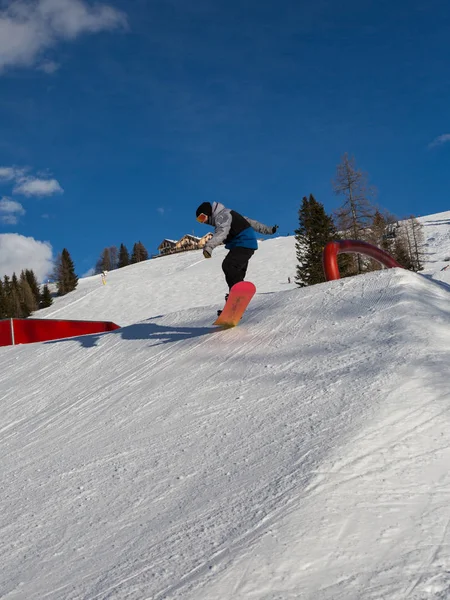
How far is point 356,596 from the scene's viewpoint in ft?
5.99

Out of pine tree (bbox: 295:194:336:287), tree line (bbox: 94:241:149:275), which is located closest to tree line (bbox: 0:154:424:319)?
pine tree (bbox: 295:194:336:287)

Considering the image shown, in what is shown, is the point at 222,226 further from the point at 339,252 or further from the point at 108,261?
the point at 108,261

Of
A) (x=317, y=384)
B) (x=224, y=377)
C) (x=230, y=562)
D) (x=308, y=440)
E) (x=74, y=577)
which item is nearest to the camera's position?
(x=230, y=562)

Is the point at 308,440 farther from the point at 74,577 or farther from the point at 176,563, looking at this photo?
the point at 74,577

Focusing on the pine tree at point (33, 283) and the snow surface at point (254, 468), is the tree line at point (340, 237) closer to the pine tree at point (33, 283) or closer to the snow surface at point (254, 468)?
the pine tree at point (33, 283)

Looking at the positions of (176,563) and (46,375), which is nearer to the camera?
(176,563)

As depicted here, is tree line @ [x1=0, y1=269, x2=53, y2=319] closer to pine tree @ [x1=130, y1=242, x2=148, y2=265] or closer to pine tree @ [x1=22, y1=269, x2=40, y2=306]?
pine tree @ [x1=22, y1=269, x2=40, y2=306]

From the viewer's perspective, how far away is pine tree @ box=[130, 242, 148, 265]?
440 ft

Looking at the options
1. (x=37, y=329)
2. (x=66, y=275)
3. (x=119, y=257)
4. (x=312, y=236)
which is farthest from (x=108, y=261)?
(x=37, y=329)

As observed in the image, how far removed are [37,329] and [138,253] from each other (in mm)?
119619

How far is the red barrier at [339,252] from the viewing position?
893cm

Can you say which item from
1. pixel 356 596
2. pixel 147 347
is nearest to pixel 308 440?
pixel 356 596

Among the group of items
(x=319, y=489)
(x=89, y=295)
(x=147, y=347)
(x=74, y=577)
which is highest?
(x=89, y=295)

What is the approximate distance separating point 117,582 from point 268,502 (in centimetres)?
76
